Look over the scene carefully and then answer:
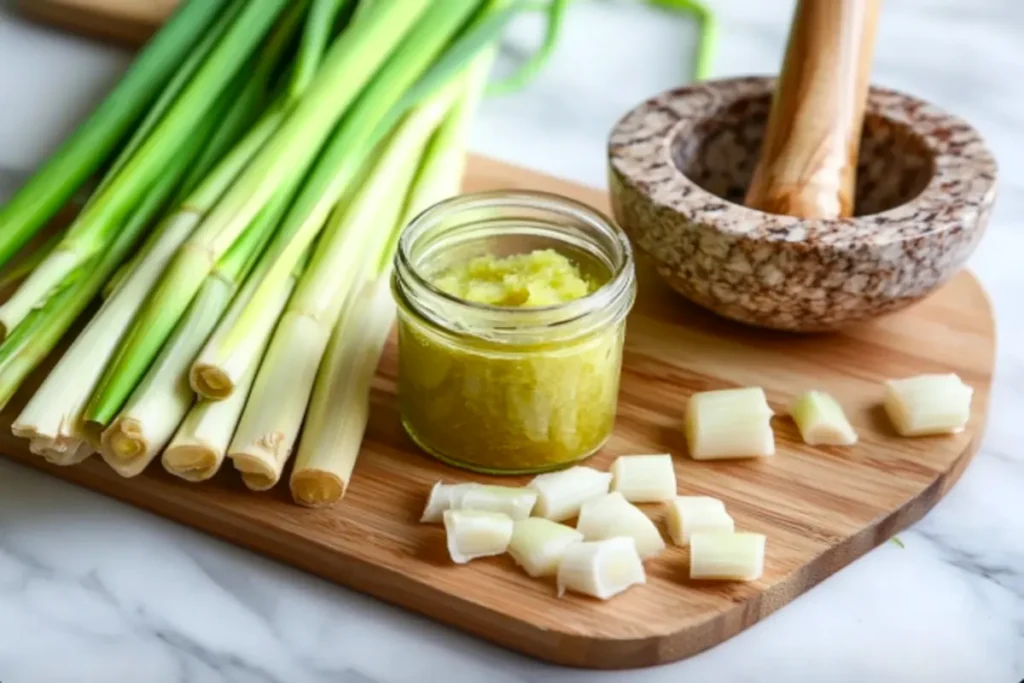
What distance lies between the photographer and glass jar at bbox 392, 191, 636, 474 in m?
1.16

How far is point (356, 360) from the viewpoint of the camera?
1315mm

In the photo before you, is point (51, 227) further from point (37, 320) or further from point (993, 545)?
point (993, 545)

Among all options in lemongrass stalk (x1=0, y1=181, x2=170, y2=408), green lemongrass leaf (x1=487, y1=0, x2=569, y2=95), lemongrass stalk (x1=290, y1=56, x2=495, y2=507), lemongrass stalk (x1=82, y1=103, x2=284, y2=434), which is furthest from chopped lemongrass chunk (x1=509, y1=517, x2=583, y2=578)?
green lemongrass leaf (x1=487, y1=0, x2=569, y2=95)

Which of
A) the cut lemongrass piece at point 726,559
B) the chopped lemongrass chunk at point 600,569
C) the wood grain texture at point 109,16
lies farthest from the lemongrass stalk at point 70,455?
the wood grain texture at point 109,16

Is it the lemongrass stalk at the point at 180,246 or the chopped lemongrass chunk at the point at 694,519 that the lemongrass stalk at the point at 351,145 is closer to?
the lemongrass stalk at the point at 180,246

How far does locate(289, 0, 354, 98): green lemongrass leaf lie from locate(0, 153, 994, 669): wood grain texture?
1.05 ft

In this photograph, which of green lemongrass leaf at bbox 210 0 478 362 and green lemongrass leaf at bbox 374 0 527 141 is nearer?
green lemongrass leaf at bbox 210 0 478 362

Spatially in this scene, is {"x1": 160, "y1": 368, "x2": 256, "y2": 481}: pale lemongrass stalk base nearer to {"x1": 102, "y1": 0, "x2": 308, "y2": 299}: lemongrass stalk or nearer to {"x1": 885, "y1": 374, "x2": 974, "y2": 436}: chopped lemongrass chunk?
{"x1": 102, "y1": 0, "x2": 308, "y2": 299}: lemongrass stalk

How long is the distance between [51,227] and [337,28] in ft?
1.41

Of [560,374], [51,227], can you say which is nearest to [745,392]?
[560,374]

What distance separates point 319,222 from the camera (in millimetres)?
1387

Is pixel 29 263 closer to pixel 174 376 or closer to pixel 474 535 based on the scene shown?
pixel 174 376

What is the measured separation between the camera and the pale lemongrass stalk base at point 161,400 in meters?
1.16

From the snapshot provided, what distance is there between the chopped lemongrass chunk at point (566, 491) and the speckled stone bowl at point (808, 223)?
27 cm
